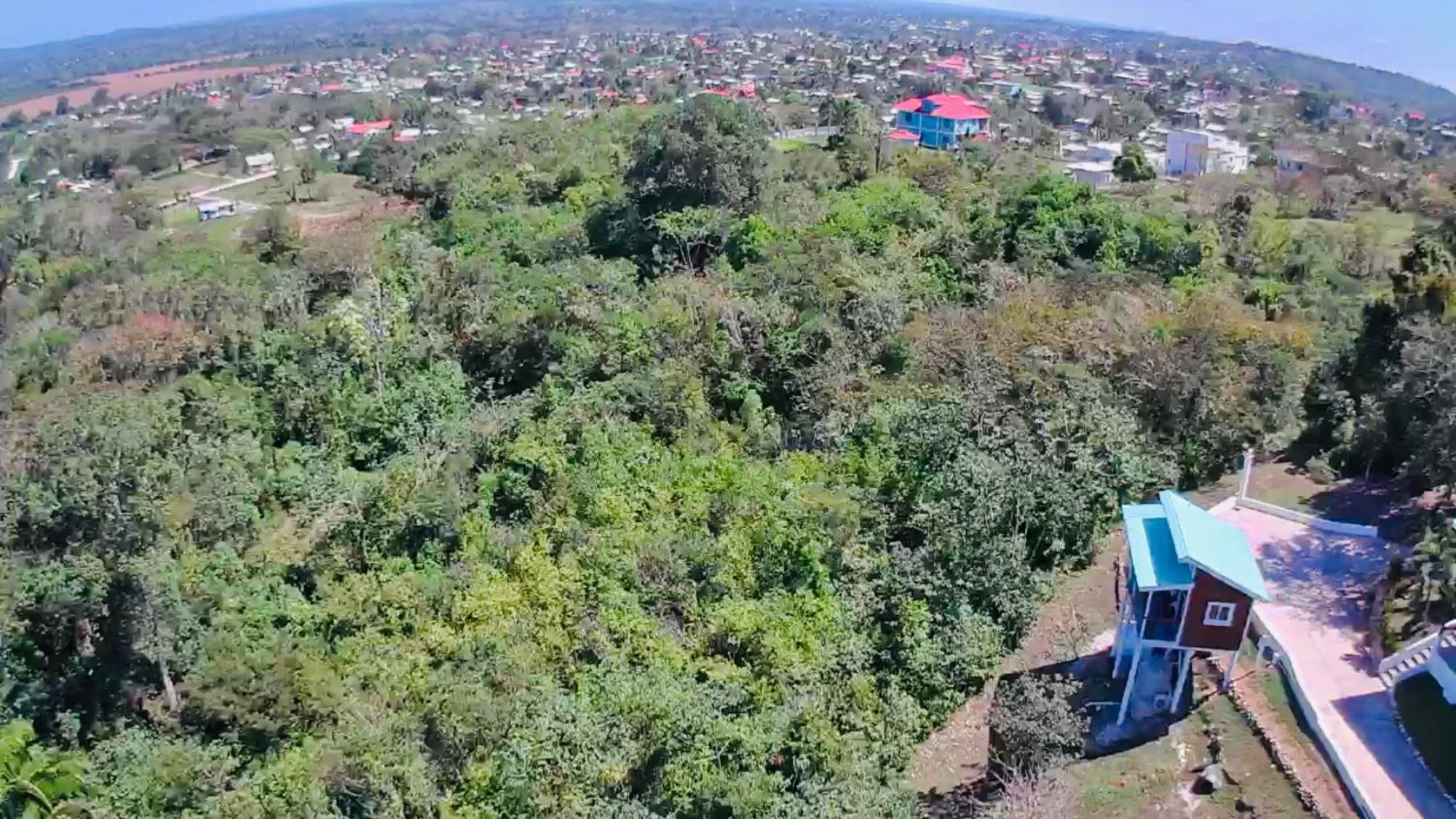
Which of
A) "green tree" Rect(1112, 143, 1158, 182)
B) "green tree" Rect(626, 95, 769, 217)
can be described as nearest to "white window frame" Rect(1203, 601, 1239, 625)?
→ "green tree" Rect(626, 95, 769, 217)

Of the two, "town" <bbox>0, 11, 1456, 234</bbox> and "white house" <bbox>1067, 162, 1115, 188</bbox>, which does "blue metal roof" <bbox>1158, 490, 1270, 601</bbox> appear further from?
"white house" <bbox>1067, 162, 1115, 188</bbox>

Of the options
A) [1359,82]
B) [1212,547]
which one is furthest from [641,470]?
[1359,82]

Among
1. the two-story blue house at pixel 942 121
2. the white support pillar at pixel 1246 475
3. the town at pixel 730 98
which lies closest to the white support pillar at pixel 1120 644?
the white support pillar at pixel 1246 475

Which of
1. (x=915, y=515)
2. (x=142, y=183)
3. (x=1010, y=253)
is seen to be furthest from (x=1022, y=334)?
(x=142, y=183)

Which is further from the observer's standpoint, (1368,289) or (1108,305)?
(1368,289)

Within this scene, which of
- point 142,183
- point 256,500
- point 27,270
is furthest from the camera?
point 142,183

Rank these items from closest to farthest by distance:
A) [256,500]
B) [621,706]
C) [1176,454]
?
[621,706] < [1176,454] < [256,500]

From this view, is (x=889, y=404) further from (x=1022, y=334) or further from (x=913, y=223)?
(x=913, y=223)

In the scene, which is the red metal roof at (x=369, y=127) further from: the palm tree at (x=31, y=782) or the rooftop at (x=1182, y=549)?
the rooftop at (x=1182, y=549)
